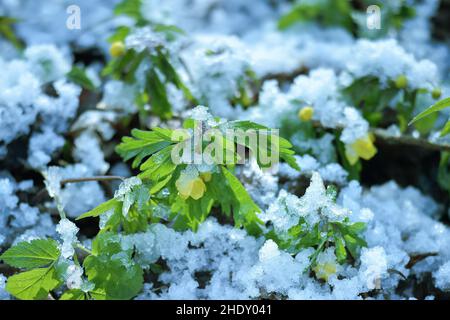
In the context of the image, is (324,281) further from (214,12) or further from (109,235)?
(214,12)

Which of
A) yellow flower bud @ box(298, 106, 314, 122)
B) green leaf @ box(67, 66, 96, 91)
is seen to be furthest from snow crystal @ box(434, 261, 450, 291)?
green leaf @ box(67, 66, 96, 91)

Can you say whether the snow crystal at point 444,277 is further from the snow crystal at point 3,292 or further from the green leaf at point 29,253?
the snow crystal at point 3,292

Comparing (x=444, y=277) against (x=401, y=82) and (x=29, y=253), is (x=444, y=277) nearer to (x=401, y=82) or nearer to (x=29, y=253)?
(x=401, y=82)

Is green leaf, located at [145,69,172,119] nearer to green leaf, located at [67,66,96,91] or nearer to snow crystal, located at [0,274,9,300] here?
green leaf, located at [67,66,96,91]

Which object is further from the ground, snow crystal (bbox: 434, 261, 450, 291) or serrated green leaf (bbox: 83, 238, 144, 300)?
serrated green leaf (bbox: 83, 238, 144, 300)

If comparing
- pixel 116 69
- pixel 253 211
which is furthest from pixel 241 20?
pixel 253 211

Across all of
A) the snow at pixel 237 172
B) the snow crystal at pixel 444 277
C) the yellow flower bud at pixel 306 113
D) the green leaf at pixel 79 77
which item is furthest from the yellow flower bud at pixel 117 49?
the snow crystal at pixel 444 277

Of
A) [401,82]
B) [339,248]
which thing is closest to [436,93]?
[401,82]

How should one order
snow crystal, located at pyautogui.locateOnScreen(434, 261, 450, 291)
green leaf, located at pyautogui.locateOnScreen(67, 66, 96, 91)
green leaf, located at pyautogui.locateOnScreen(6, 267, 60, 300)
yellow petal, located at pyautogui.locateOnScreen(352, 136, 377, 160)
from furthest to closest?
green leaf, located at pyautogui.locateOnScreen(67, 66, 96, 91) < yellow petal, located at pyautogui.locateOnScreen(352, 136, 377, 160) < snow crystal, located at pyautogui.locateOnScreen(434, 261, 450, 291) < green leaf, located at pyautogui.locateOnScreen(6, 267, 60, 300)
